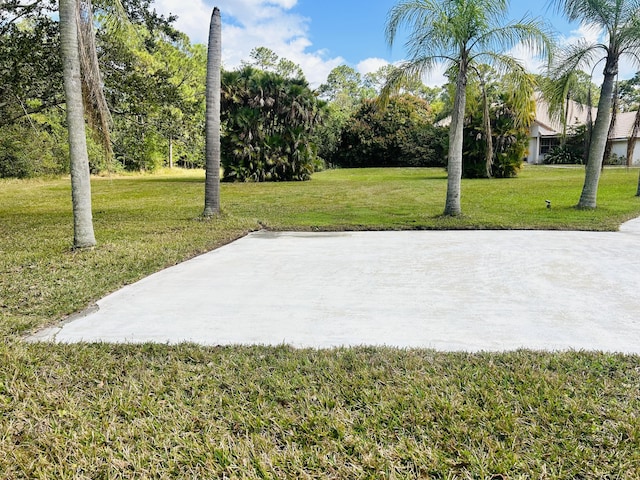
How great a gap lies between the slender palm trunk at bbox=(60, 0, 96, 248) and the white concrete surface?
1.92m

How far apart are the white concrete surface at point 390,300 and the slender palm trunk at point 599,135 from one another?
4648mm

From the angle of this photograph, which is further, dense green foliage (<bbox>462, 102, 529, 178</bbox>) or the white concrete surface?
dense green foliage (<bbox>462, 102, 529, 178</bbox>)

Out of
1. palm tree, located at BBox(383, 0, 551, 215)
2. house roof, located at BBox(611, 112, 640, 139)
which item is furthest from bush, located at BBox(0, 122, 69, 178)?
house roof, located at BBox(611, 112, 640, 139)

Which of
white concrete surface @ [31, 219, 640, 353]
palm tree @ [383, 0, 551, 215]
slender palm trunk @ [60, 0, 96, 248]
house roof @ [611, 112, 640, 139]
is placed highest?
house roof @ [611, 112, 640, 139]

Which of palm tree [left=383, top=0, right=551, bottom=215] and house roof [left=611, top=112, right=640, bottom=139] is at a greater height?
house roof [left=611, top=112, right=640, bottom=139]

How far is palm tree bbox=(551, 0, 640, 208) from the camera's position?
9125 millimetres

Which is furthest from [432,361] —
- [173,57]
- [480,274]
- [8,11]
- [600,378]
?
[173,57]

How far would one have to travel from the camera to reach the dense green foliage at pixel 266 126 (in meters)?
19.4

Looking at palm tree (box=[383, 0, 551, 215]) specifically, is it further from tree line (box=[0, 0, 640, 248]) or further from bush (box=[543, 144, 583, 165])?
bush (box=[543, 144, 583, 165])

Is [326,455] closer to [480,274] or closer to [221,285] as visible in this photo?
[221,285]

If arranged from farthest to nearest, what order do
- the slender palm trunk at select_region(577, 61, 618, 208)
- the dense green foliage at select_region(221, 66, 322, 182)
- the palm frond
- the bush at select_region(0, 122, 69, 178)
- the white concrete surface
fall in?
1. the bush at select_region(0, 122, 69, 178)
2. the dense green foliage at select_region(221, 66, 322, 182)
3. the slender palm trunk at select_region(577, 61, 618, 208)
4. the palm frond
5. the white concrete surface

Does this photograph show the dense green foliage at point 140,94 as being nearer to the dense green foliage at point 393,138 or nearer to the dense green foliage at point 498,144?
the dense green foliage at point 498,144

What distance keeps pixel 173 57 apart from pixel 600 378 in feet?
121

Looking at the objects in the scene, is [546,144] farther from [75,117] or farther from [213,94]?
[75,117]
